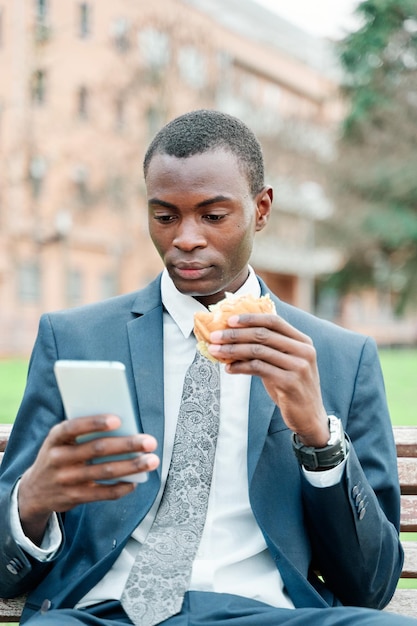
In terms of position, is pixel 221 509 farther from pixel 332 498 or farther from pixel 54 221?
pixel 54 221

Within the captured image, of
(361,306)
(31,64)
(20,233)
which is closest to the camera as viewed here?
(31,64)

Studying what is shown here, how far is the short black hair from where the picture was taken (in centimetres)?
277

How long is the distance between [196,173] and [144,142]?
27238 millimetres

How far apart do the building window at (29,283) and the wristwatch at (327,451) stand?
31.3 m

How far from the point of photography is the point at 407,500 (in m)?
3.30

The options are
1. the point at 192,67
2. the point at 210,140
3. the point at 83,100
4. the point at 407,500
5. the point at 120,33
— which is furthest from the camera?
the point at 83,100

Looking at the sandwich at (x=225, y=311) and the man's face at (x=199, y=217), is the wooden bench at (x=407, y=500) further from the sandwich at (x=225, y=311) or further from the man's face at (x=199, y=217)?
the sandwich at (x=225, y=311)

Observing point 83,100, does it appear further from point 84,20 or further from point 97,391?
point 97,391

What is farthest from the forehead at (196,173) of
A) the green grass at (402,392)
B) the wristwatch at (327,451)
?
the green grass at (402,392)

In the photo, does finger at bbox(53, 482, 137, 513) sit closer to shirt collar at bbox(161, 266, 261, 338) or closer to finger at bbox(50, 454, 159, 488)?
finger at bbox(50, 454, 159, 488)

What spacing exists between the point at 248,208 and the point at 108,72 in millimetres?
28192

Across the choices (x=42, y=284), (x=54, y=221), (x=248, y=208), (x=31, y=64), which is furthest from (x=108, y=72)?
(x=248, y=208)

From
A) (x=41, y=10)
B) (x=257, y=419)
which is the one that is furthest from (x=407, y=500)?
(x=41, y=10)

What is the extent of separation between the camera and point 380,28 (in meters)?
31.5
